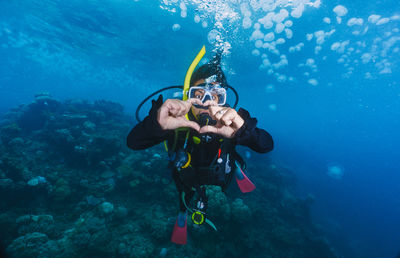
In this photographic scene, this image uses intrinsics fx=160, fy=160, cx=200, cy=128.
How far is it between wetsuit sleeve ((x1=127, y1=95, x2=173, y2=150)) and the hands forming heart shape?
0.05m

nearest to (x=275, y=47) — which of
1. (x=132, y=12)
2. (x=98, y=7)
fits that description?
(x=132, y=12)

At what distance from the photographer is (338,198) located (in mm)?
26578

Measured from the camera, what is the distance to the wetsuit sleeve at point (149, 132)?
4.54 feet

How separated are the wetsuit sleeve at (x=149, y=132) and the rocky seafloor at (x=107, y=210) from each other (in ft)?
8.80

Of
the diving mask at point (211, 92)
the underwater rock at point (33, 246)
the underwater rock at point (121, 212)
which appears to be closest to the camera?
the diving mask at point (211, 92)

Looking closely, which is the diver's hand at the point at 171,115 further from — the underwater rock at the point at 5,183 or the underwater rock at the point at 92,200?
the underwater rock at the point at 5,183

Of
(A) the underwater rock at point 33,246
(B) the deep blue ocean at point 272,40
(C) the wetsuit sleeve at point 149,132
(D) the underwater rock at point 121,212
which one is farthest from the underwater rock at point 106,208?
(B) the deep blue ocean at point 272,40

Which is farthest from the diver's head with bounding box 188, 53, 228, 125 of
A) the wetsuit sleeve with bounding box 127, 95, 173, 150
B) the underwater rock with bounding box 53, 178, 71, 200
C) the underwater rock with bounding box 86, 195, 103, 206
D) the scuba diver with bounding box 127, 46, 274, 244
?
the underwater rock with bounding box 53, 178, 71, 200

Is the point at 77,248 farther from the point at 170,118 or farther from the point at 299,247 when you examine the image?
the point at 299,247

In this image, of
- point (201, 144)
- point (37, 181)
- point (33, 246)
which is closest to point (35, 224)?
point (33, 246)

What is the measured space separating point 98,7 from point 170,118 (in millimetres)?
20862

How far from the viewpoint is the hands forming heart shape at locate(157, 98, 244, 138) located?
4.51 feet

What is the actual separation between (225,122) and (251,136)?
1.17ft

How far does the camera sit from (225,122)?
1.51 m
